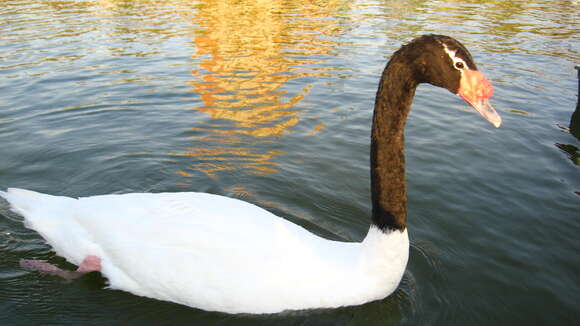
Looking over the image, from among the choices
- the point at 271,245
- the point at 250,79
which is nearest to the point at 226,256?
the point at 271,245

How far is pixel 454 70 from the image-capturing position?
3.46m

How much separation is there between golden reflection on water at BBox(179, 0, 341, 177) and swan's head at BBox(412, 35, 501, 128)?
385 centimetres

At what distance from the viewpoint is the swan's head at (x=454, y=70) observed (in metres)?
3.40

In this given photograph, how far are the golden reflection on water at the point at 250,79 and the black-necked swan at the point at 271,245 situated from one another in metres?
2.82

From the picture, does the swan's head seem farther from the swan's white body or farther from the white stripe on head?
the swan's white body

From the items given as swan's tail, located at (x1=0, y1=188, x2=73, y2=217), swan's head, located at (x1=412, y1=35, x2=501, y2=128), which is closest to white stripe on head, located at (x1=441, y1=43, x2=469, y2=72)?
swan's head, located at (x1=412, y1=35, x2=501, y2=128)

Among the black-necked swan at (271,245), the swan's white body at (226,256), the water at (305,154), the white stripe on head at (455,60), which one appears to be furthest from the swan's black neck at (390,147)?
the water at (305,154)

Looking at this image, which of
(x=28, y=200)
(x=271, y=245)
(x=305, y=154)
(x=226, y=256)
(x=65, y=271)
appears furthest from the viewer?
(x=305, y=154)

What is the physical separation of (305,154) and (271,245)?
153 inches

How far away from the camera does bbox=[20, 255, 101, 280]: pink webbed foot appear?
14.3 ft

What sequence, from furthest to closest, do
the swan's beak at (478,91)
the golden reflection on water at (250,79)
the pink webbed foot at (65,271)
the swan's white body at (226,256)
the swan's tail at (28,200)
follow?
the golden reflection on water at (250,79) < the swan's tail at (28,200) < the pink webbed foot at (65,271) < the swan's white body at (226,256) < the swan's beak at (478,91)

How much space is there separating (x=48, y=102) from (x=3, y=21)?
1319cm

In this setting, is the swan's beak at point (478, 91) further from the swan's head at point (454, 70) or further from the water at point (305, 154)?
the water at point (305, 154)

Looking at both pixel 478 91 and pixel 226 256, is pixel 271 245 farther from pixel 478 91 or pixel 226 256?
pixel 478 91
